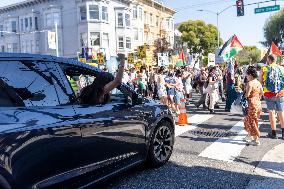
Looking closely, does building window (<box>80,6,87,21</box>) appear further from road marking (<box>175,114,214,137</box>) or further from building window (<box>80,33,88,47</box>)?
road marking (<box>175,114,214,137</box>)

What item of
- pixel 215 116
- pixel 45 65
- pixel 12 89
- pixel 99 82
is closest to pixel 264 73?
pixel 215 116

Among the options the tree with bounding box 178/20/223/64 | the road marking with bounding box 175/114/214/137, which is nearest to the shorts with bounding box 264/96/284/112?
the road marking with bounding box 175/114/214/137

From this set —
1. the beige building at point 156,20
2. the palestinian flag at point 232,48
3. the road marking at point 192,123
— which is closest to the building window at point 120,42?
the beige building at point 156,20

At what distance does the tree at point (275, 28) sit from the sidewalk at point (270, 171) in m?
70.0

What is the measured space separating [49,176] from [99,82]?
1.42 m

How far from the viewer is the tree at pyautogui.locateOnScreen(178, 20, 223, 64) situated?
5622 centimetres

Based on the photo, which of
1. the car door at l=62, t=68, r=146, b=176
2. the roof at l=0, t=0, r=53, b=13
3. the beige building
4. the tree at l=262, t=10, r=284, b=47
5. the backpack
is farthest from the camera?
the tree at l=262, t=10, r=284, b=47

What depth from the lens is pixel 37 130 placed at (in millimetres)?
3178

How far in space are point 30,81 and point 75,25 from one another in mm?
37289

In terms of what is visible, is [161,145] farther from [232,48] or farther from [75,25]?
[75,25]

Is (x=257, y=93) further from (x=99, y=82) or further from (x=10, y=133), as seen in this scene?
(x=10, y=133)

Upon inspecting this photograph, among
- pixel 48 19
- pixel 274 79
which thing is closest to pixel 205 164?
pixel 274 79

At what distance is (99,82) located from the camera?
171 inches

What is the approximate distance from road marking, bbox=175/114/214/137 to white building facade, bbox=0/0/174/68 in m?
26.5
